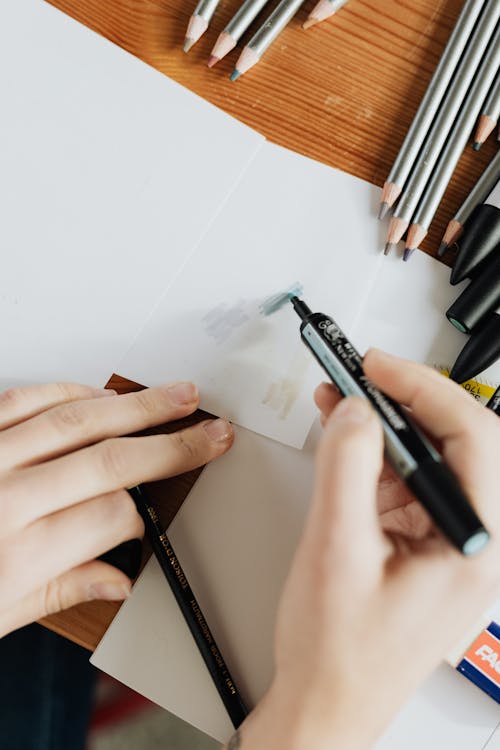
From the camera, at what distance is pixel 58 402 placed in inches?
20.8

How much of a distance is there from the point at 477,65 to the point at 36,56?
0.43 metres

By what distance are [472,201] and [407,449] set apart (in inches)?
12.2

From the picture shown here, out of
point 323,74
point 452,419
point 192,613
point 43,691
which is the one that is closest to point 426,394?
point 452,419

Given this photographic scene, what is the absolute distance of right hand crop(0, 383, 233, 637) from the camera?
18.1 inches

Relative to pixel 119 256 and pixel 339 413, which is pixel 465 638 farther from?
pixel 119 256

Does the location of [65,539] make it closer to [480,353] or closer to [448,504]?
[448,504]

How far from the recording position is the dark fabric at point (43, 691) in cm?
68

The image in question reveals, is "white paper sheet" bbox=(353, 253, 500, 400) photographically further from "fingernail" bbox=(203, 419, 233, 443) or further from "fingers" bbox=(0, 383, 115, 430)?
"fingers" bbox=(0, 383, 115, 430)

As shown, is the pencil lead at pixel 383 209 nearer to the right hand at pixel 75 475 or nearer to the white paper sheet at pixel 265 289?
the white paper sheet at pixel 265 289

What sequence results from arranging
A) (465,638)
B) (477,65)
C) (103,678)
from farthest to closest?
(103,678) < (477,65) < (465,638)

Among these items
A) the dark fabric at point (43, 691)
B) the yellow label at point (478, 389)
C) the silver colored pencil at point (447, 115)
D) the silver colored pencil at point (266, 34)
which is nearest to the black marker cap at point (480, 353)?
the yellow label at point (478, 389)

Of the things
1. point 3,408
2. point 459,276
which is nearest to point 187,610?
point 3,408

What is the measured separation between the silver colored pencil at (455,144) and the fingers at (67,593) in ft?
1.31

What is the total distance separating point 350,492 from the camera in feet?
1.19
